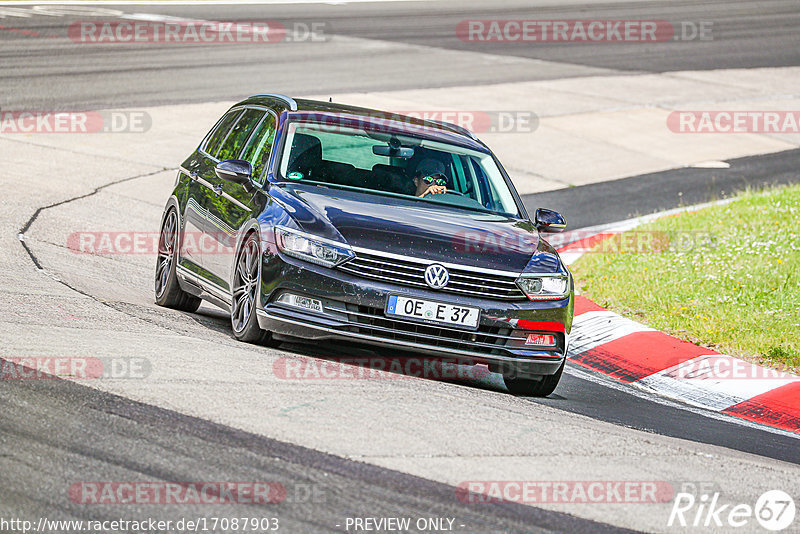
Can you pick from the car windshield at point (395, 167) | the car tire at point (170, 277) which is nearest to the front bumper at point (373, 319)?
the car windshield at point (395, 167)

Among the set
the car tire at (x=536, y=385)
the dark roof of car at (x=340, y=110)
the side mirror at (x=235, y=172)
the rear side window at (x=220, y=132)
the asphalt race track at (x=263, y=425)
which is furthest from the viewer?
the rear side window at (x=220, y=132)

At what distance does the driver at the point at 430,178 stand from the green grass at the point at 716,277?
2.65 meters

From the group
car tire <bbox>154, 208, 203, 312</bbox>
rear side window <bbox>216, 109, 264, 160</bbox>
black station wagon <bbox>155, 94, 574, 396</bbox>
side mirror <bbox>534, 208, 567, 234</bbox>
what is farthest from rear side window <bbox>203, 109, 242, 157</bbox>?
side mirror <bbox>534, 208, 567, 234</bbox>

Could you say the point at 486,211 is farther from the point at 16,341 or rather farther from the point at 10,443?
the point at 10,443

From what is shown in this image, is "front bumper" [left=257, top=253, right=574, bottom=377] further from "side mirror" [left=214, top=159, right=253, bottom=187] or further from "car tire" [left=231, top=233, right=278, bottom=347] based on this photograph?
"side mirror" [left=214, top=159, right=253, bottom=187]

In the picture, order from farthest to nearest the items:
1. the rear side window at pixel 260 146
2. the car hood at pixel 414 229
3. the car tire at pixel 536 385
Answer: the rear side window at pixel 260 146 < the car tire at pixel 536 385 < the car hood at pixel 414 229

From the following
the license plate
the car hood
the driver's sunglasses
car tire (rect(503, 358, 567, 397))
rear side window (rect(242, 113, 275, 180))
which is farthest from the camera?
the driver's sunglasses

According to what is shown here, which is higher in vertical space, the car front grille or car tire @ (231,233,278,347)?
the car front grille

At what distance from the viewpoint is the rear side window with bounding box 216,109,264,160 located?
9656 millimetres

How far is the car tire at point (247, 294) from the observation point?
7.94 m

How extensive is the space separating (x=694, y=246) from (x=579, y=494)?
335 inches

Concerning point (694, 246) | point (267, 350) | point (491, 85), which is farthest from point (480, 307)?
point (491, 85)

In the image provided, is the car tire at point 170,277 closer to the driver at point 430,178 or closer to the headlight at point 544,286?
the driver at point 430,178

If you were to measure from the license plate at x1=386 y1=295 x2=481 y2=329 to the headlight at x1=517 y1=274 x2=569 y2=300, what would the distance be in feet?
1.32
